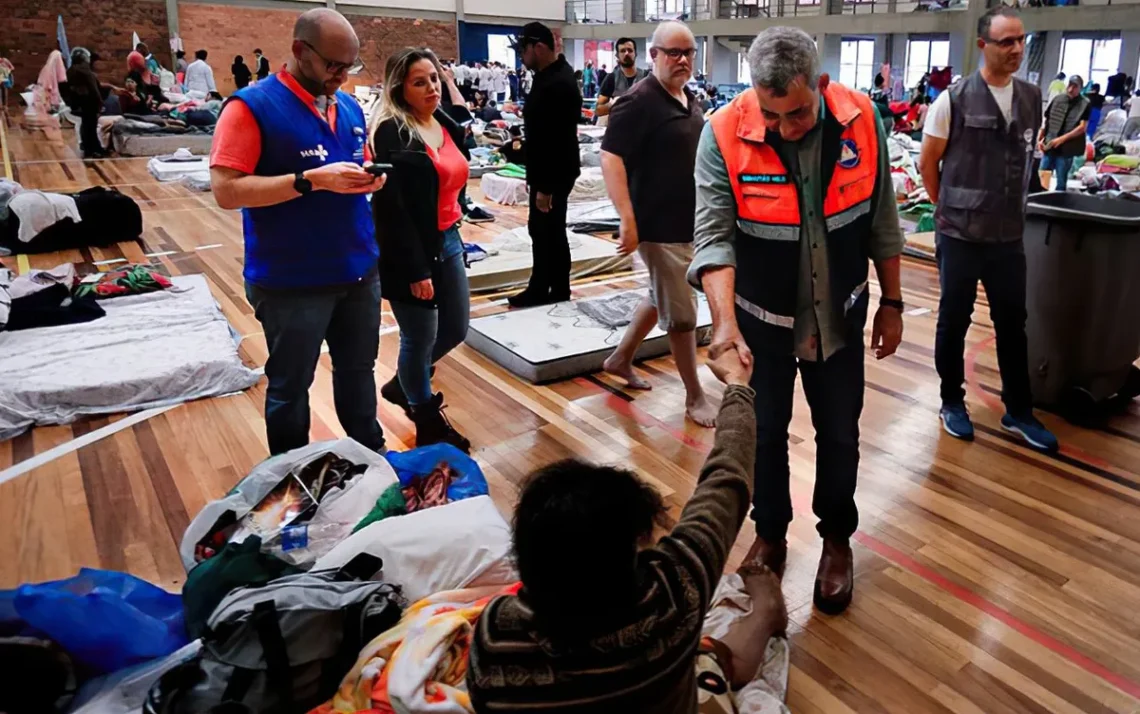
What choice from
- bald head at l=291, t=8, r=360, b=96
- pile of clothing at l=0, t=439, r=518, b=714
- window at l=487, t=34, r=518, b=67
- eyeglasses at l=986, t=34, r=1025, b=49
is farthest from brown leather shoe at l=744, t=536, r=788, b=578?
window at l=487, t=34, r=518, b=67

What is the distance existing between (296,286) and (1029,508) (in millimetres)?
2625

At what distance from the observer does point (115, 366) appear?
160 inches

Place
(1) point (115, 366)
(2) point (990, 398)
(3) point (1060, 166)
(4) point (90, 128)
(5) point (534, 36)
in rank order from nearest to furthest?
(2) point (990, 398) < (1) point (115, 366) < (5) point (534, 36) < (3) point (1060, 166) < (4) point (90, 128)

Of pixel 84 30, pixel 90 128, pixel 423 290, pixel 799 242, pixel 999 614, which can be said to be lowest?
pixel 999 614

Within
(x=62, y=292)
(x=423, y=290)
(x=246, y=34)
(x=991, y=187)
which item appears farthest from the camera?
(x=246, y=34)

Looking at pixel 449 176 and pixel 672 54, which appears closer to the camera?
pixel 449 176

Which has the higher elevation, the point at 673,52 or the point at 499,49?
the point at 499,49

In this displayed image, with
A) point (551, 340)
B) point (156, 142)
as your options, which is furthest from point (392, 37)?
point (551, 340)

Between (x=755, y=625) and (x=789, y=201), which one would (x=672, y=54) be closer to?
(x=789, y=201)

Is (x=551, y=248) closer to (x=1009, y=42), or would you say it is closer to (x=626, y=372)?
(x=626, y=372)

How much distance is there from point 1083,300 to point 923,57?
20.0m

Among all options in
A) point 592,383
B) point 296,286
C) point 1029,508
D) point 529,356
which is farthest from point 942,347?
point 296,286

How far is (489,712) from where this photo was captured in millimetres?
1114

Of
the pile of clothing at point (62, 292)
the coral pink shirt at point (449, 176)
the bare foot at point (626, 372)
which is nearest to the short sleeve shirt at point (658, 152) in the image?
the coral pink shirt at point (449, 176)
